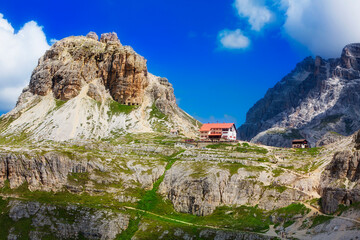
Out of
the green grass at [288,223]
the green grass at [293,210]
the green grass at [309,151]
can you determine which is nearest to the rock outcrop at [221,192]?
the green grass at [293,210]

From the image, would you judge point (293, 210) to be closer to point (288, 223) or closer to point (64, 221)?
point (288, 223)

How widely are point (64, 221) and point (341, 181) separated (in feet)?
265

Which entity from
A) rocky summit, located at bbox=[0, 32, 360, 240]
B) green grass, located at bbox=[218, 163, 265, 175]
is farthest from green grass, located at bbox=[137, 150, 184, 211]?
Answer: green grass, located at bbox=[218, 163, 265, 175]

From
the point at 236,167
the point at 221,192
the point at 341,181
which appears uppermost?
the point at 236,167

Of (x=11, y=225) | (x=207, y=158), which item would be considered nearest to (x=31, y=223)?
(x=11, y=225)

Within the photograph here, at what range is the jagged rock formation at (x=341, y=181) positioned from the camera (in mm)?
89250

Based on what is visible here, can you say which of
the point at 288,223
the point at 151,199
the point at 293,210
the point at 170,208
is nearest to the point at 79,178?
the point at 151,199

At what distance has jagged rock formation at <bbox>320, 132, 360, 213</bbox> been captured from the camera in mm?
89250

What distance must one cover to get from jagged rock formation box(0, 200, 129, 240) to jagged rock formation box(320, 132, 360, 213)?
57528mm

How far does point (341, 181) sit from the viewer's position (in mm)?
96812

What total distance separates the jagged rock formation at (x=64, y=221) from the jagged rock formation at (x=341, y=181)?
57.5 meters

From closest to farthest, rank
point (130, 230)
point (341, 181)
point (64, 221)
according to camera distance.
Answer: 1. point (341, 181)
2. point (130, 230)
3. point (64, 221)

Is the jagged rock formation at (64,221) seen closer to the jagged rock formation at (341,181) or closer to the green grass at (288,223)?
the green grass at (288,223)

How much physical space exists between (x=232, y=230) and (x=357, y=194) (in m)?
32.3
